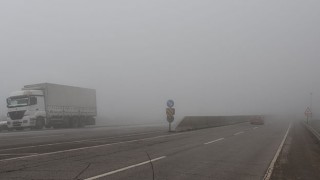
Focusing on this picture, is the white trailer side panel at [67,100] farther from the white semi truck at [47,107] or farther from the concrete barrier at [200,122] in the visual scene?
the concrete barrier at [200,122]

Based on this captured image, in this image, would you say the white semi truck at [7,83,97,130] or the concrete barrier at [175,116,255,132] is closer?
the concrete barrier at [175,116,255,132]

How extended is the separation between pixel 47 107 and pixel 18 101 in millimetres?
2865

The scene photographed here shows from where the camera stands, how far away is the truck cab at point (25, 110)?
39062mm

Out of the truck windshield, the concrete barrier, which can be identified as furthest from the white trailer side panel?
the concrete barrier

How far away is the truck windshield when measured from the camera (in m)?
39.1

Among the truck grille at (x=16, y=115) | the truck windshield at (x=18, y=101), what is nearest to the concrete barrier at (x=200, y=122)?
the truck windshield at (x=18, y=101)

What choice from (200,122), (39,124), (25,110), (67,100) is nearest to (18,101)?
(25,110)

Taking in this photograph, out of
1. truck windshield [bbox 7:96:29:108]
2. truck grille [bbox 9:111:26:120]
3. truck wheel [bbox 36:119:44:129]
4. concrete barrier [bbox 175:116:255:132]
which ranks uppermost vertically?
truck windshield [bbox 7:96:29:108]

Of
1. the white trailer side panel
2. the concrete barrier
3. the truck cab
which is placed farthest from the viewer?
the white trailer side panel

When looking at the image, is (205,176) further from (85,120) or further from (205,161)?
(85,120)

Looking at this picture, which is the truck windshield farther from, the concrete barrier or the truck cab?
the concrete barrier

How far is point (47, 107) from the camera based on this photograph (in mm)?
41156

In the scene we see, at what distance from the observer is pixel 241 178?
1059 centimetres

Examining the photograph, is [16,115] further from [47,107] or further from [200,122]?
[200,122]
